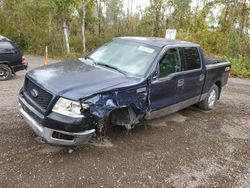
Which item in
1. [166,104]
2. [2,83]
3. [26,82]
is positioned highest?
[26,82]

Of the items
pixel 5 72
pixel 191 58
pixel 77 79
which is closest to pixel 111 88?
pixel 77 79

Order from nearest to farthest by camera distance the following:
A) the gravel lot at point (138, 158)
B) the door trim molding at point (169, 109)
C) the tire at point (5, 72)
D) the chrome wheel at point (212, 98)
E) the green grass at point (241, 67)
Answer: the gravel lot at point (138, 158)
the door trim molding at point (169, 109)
the chrome wheel at point (212, 98)
the tire at point (5, 72)
the green grass at point (241, 67)

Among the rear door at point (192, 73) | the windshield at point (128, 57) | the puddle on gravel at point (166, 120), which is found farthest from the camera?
the puddle on gravel at point (166, 120)

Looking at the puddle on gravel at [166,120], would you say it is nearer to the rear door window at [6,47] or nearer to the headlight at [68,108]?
the headlight at [68,108]

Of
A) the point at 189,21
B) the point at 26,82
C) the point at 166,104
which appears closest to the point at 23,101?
the point at 26,82

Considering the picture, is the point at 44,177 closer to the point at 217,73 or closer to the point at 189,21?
the point at 217,73

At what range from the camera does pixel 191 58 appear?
5.98 m

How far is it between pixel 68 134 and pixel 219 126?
3.87 meters

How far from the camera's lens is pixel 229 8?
71.3 ft

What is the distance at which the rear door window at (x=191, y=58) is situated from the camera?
578 cm

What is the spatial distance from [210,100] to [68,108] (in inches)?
182

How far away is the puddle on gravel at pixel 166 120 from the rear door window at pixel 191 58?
1282 millimetres

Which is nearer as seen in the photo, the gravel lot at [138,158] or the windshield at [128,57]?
the gravel lot at [138,158]

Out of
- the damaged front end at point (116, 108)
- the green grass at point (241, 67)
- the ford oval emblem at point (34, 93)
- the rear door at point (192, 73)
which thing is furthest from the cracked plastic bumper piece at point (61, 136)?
the green grass at point (241, 67)
